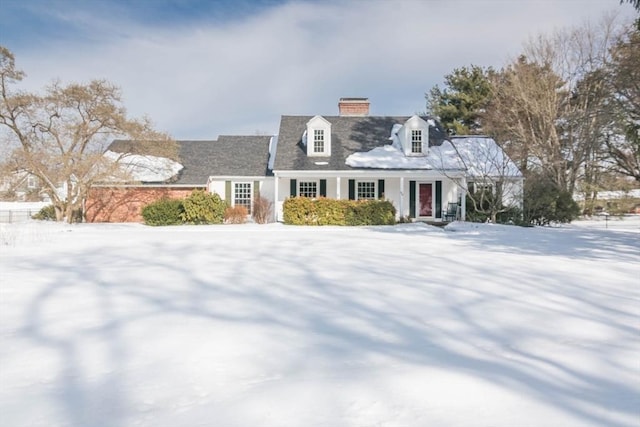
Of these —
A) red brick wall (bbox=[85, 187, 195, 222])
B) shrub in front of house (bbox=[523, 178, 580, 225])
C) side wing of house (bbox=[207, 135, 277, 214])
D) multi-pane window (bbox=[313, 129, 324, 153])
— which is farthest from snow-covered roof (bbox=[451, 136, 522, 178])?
red brick wall (bbox=[85, 187, 195, 222])

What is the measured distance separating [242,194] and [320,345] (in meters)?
20.0

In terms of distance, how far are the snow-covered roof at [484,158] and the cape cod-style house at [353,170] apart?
51mm

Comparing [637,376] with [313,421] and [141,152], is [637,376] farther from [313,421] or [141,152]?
[141,152]

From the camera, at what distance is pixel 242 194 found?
23.1 meters

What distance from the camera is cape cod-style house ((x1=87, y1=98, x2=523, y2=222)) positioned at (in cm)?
2070

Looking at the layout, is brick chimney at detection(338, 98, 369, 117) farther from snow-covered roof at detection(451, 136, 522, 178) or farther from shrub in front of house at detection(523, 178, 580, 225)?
shrub in front of house at detection(523, 178, 580, 225)

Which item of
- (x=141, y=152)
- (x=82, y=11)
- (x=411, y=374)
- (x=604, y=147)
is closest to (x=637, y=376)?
(x=411, y=374)

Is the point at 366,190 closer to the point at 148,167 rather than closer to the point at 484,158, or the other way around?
the point at 484,158

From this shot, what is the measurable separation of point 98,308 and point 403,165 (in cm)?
1791

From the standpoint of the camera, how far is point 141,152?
2072 cm

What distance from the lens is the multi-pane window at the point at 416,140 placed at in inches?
859

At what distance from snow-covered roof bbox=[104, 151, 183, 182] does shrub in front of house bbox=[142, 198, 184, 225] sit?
254 cm

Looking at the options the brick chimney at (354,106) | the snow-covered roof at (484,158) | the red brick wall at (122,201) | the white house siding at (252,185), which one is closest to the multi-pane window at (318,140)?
the white house siding at (252,185)

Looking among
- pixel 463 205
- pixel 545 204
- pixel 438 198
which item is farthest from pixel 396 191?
pixel 545 204
